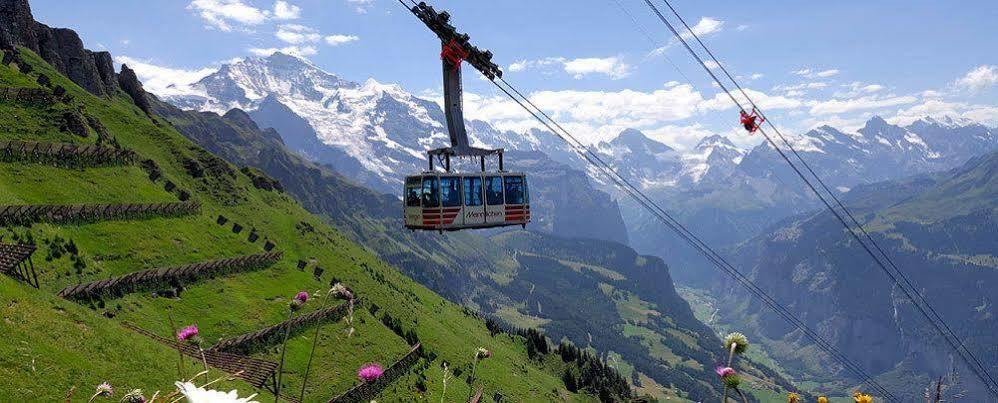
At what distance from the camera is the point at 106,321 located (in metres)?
42.8

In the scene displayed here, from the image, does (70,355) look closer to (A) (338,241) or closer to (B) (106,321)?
(B) (106,321)

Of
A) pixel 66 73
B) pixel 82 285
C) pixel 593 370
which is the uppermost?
pixel 66 73

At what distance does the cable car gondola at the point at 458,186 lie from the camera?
3634 cm

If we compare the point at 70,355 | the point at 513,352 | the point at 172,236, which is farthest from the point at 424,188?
the point at 513,352

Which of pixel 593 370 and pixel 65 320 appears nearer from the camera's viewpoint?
pixel 65 320

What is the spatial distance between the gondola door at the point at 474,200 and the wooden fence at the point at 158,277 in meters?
42.2

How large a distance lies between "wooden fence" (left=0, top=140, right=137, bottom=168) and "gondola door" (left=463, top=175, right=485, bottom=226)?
76156mm

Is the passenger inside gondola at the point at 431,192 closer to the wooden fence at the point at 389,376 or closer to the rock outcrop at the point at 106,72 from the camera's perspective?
the wooden fence at the point at 389,376

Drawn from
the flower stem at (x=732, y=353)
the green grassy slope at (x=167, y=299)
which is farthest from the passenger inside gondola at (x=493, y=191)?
the flower stem at (x=732, y=353)

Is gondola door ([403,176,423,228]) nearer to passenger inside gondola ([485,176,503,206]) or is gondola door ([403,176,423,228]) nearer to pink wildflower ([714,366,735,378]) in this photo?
passenger inside gondola ([485,176,503,206])

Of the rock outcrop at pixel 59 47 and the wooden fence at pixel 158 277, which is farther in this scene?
the rock outcrop at pixel 59 47

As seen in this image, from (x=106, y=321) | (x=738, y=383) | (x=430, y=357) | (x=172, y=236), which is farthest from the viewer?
(x=430, y=357)

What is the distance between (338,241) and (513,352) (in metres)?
64.6

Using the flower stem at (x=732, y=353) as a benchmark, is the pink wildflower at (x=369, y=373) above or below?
below
